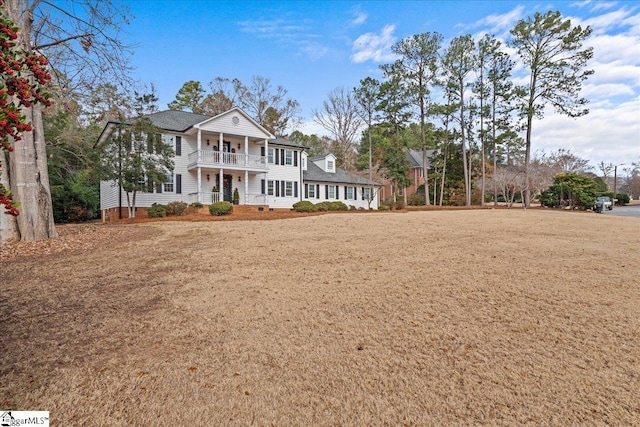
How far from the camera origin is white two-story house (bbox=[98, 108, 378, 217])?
19234mm

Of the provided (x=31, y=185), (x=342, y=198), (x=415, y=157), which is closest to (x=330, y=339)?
(x=31, y=185)

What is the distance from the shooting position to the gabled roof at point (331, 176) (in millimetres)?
26422

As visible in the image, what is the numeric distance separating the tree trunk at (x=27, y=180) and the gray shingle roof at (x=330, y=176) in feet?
59.5

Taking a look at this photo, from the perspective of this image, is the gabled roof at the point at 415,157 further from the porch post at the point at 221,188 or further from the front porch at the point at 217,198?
the porch post at the point at 221,188

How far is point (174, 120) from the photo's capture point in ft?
68.8

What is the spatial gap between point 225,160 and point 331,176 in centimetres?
998

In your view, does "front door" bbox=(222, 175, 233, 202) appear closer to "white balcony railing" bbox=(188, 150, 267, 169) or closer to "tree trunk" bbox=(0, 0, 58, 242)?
"white balcony railing" bbox=(188, 150, 267, 169)

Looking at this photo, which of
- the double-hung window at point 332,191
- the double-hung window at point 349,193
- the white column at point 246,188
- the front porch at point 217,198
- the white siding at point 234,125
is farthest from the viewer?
the double-hung window at point 349,193

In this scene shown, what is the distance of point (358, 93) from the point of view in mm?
30203

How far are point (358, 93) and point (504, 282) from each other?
1112 inches

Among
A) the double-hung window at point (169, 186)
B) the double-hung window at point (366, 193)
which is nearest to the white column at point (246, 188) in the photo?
the double-hung window at point (169, 186)

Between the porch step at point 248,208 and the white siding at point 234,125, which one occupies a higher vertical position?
the white siding at point 234,125

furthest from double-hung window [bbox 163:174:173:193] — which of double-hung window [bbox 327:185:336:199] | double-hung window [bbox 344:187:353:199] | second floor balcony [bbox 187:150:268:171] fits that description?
double-hung window [bbox 344:187:353:199]

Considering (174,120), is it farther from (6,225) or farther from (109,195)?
(6,225)
